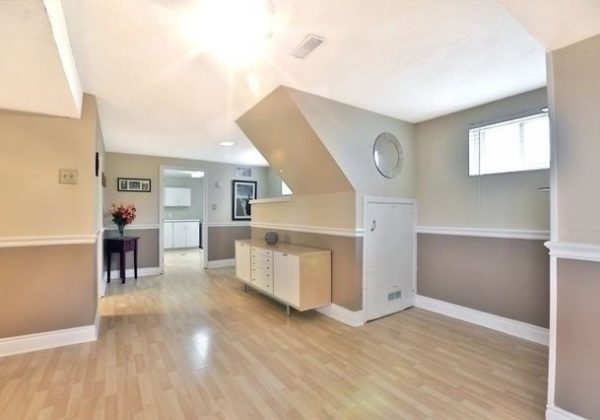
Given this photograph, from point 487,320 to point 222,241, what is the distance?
5.00 m

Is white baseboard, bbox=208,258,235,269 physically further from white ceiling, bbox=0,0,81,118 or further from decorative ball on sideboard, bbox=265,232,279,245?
white ceiling, bbox=0,0,81,118

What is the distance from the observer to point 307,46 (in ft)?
6.41

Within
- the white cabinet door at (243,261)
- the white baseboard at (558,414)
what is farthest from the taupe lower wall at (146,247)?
the white baseboard at (558,414)

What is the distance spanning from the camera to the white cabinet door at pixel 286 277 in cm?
320

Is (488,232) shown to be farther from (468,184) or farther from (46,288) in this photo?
(46,288)

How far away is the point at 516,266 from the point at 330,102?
244 centimetres

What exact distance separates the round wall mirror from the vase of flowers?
4.29 m

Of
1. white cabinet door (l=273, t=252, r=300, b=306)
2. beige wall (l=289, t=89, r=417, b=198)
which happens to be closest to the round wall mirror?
beige wall (l=289, t=89, r=417, b=198)

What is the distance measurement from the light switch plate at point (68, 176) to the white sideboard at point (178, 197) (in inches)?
259

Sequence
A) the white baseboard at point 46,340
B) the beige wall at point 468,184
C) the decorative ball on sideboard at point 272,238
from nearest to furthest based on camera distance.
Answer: the white baseboard at point 46,340 < the beige wall at point 468,184 < the decorative ball on sideboard at point 272,238

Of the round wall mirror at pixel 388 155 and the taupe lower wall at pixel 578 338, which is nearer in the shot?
the taupe lower wall at pixel 578 338

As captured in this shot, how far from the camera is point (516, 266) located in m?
2.87

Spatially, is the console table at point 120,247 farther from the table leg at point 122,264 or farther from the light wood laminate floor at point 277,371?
the light wood laminate floor at point 277,371

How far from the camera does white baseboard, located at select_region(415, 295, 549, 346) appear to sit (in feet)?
8.90
